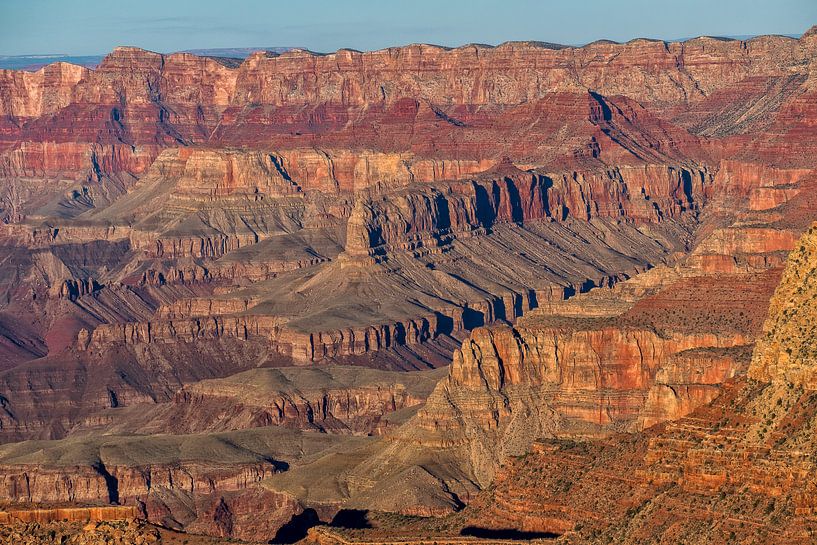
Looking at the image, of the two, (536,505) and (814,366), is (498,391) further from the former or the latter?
(814,366)

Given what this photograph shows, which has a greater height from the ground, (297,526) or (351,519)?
(351,519)

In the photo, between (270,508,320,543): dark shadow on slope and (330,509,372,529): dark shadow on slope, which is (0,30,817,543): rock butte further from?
(330,509,372,529): dark shadow on slope

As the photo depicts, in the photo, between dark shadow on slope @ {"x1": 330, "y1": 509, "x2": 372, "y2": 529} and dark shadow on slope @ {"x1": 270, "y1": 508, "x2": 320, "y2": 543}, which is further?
dark shadow on slope @ {"x1": 270, "y1": 508, "x2": 320, "y2": 543}

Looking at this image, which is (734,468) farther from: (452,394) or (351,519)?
(452,394)

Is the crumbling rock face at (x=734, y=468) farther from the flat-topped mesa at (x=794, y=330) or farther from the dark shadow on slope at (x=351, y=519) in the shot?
the dark shadow on slope at (x=351, y=519)

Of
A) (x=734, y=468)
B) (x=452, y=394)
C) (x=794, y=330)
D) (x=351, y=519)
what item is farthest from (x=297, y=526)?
(x=734, y=468)

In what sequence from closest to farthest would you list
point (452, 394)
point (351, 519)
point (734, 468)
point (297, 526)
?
point (734, 468) < point (351, 519) < point (297, 526) < point (452, 394)

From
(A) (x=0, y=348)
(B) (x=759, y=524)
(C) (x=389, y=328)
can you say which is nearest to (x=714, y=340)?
(B) (x=759, y=524)

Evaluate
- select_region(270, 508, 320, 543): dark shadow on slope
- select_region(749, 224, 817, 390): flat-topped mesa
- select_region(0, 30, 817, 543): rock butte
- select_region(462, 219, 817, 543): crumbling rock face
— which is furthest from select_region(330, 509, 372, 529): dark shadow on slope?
select_region(749, 224, 817, 390): flat-topped mesa
